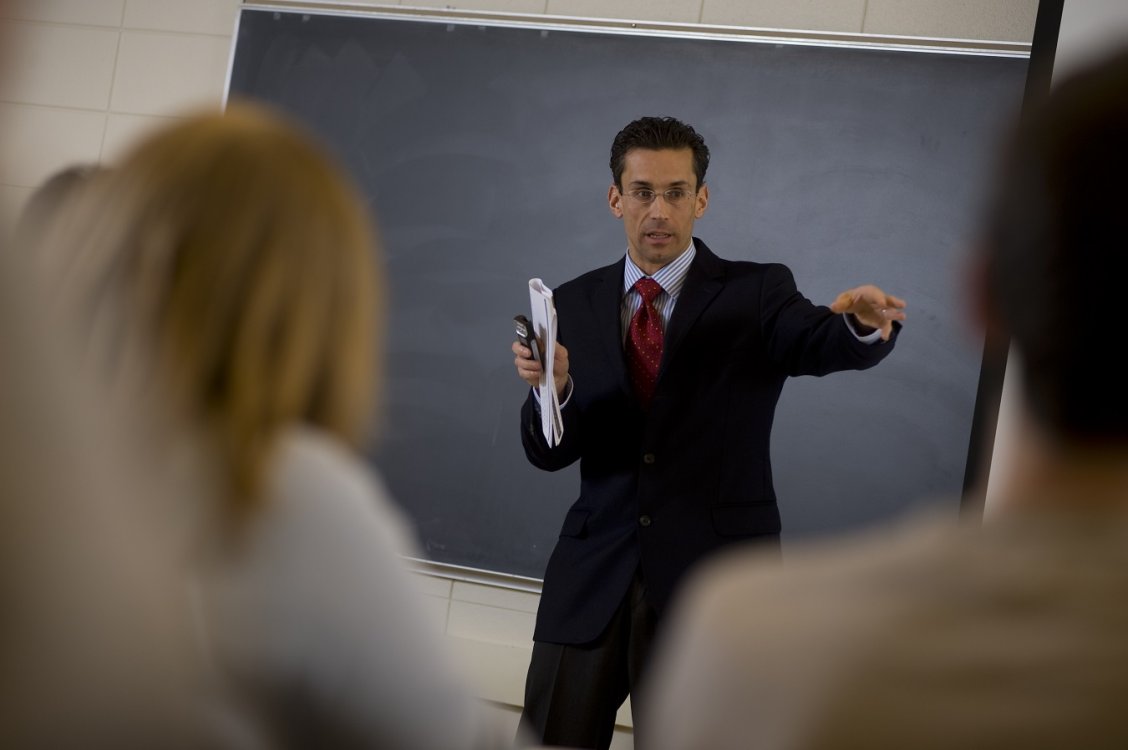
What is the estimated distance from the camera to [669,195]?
3018mm

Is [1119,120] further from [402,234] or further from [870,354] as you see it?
[402,234]

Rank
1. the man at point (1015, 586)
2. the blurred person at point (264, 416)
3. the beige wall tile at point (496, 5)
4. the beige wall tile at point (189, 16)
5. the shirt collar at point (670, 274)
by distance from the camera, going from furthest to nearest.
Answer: the beige wall tile at point (189, 16) → the beige wall tile at point (496, 5) → the shirt collar at point (670, 274) → the blurred person at point (264, 416) → the man at point (1015, 586)

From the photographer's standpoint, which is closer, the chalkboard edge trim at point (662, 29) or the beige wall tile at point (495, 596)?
the chalkboard edge trim at point (662, 29)

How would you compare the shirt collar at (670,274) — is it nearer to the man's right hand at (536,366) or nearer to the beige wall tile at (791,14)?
the man's right hand at (536,366)

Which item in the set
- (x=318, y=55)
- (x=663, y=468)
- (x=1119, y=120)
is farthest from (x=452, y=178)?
(x=1119, y=120)

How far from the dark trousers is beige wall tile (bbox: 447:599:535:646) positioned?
0.96 metres

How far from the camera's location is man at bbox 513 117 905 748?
273cm

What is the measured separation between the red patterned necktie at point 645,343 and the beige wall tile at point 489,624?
1184mm

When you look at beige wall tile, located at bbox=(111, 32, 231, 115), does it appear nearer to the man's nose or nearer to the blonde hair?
the man's nose

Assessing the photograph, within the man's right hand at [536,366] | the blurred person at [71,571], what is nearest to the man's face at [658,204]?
the man's right hand at [536,366]

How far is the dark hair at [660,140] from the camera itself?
3084 mm

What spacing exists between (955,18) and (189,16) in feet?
8.46

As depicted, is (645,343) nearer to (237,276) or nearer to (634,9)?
(634,9)

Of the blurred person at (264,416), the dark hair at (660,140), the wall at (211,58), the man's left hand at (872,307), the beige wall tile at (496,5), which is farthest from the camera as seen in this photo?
the beige wall tile at (496,5)
